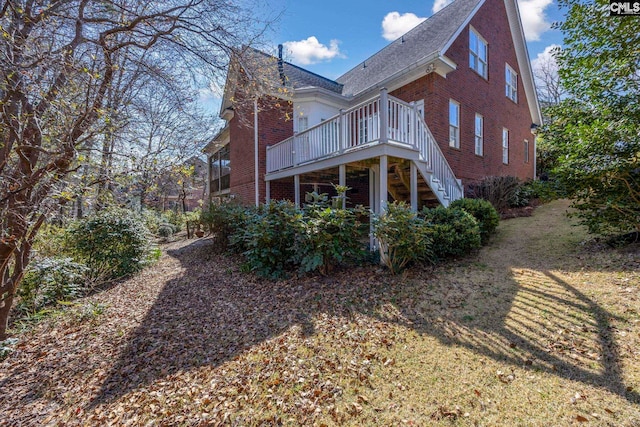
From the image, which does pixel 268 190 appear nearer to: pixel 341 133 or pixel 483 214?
pixel 341 133

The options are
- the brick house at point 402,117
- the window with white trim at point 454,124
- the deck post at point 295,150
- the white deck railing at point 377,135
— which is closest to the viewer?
the white deck railing at point 377,135

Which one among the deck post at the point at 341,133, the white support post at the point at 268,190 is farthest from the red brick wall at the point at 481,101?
the white support post at the point at 268,190

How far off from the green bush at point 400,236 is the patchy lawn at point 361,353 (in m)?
0.32

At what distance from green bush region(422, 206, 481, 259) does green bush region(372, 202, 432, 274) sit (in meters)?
0.40

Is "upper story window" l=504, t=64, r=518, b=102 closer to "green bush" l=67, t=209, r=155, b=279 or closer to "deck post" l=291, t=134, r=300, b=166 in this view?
"deck post" l=291, t=134, r=300, b=166

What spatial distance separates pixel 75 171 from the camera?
12.4 feet

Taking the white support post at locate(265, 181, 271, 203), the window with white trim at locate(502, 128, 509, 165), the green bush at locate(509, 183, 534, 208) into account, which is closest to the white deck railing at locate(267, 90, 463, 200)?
the white support post at locate(265, 181, 271, 203)

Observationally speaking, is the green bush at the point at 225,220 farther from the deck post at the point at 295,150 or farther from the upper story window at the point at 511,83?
the upper story window at the point at 511,83

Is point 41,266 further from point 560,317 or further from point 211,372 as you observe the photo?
point 560,317

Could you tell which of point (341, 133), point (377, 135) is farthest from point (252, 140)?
point (377, 135)

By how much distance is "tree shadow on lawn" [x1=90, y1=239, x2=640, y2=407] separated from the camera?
10.1 feet

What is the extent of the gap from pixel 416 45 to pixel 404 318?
10502 millimetres

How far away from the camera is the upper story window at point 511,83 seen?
511 inches

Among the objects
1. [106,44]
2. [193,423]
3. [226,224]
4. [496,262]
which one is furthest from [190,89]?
[496,262]
